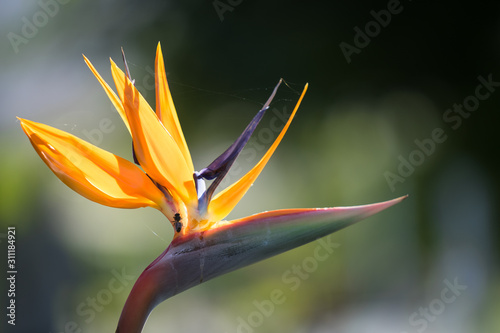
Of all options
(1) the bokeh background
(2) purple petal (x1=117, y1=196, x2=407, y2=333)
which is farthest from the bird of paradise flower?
(1) the bokeh background

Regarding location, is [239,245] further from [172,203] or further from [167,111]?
[167,111]

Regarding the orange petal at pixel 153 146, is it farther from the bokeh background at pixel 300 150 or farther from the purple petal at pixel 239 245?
the bokeh background at pixel 300 150

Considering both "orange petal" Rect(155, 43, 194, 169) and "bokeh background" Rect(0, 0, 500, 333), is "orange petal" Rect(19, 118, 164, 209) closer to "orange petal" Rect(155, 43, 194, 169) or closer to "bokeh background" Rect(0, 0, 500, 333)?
"orange petal" Rect(155, 43, 194, 169)

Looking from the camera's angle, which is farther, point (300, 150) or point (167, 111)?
point (300, 150)

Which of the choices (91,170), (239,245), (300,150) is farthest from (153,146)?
(300,150)

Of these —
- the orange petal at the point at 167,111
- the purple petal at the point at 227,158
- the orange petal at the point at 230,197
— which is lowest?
the orange petal at the point at 230,197

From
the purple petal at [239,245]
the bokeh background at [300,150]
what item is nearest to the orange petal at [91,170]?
the purple petal at [239,245]

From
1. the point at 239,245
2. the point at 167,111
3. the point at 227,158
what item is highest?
the point at 167,111
